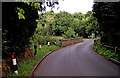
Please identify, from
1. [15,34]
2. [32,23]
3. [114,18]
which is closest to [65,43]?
[32,23]

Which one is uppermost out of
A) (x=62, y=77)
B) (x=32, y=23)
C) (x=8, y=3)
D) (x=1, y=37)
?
(x=8, y=3)

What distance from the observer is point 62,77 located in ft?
18.9

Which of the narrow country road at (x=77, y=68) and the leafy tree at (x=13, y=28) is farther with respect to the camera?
the leafy tree at (x=13, y=28)

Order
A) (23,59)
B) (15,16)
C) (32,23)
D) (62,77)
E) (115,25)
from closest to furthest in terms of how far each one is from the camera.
→ (115,25)
(62,77)
(15,16)
(23,59)
(32,23)

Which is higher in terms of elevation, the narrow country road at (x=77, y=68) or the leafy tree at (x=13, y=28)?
the leafy tree at (x=13, y=28)

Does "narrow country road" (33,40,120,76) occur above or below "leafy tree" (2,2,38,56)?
below

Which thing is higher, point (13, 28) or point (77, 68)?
point (13, 28)

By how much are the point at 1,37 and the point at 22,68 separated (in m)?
2.08

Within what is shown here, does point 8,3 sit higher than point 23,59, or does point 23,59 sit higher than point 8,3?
point 8,3

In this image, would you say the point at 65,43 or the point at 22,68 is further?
the point at 65,43

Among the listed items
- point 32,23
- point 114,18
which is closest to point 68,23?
point 32,23

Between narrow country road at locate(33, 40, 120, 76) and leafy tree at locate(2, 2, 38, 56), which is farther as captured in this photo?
leafy tree at locate(2, 2, 38, 56)

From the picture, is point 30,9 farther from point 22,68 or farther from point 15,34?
point 22,68

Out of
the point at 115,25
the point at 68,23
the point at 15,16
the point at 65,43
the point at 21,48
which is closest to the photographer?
the point at 115,25
